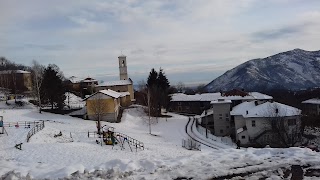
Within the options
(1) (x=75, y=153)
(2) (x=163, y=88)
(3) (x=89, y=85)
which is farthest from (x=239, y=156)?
(3) (x=89, y=85)

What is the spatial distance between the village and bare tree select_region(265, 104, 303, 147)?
0.15 ft

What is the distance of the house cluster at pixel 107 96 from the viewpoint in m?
47.1

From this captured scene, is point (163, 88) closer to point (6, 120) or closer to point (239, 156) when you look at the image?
point (6, 120)

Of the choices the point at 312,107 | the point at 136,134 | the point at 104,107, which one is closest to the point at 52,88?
the point at 104,107

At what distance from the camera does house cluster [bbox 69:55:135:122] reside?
4710cm

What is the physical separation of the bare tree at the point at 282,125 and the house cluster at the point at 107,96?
21.8 meters

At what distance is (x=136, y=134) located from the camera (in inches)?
1515

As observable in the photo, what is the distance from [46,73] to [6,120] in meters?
13.0

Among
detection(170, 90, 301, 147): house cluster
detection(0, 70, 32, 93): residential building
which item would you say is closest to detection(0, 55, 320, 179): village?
detection(170, 90, 301, 147): house cluster

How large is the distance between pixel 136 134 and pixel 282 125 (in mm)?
18351

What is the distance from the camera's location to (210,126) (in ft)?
177

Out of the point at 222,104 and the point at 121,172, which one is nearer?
the point at 121,172

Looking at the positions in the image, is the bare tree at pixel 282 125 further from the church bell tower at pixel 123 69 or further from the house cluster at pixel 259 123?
the church bell tower at pixel 123 69

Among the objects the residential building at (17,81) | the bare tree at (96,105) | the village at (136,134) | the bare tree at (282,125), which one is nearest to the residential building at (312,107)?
the village at (136,134)
